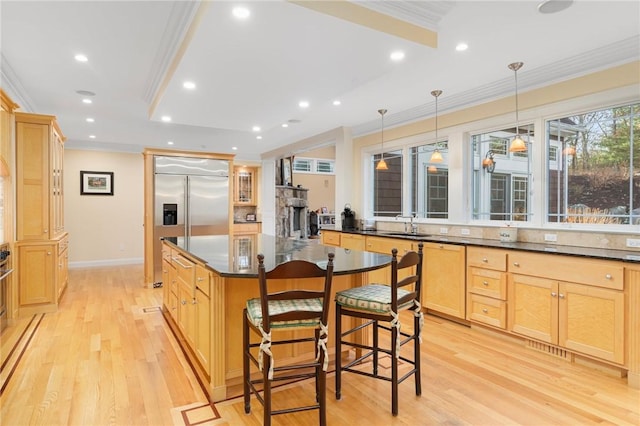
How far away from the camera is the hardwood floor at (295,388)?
2156mm

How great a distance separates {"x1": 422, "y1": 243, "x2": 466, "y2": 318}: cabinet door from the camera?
12.3 feet

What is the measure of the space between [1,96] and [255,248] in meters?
2.79

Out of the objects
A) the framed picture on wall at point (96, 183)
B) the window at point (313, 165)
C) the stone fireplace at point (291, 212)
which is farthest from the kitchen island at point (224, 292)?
the window at point (313, 165)

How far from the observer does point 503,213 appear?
4125mm

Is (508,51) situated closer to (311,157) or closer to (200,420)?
(200,420)

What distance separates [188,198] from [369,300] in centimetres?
462

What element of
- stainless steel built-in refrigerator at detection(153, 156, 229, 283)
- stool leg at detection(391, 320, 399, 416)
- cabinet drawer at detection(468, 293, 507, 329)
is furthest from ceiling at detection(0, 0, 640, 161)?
cabinet drawer at detection(468, 293, 507, 329)

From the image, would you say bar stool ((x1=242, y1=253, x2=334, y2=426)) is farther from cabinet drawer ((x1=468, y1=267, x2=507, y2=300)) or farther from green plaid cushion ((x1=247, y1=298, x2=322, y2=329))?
cabinet drawer ((x1=468, y1=267, x2=507, y2=300))

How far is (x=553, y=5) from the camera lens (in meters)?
2.38

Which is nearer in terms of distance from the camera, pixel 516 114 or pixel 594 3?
pixel 594 3

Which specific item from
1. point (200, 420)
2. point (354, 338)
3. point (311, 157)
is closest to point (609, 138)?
point (354, 338)

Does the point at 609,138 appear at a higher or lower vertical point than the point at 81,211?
higher

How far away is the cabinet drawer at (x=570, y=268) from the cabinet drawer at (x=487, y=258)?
0.24 feet

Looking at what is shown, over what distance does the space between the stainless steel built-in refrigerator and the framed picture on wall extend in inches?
101
